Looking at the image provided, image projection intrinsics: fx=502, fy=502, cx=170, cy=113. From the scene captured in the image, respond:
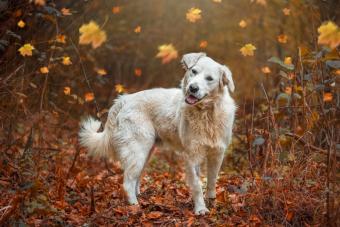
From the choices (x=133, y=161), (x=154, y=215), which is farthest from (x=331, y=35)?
(x=133, y=161)

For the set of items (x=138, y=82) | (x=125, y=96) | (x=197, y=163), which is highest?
(x=125, y=96)

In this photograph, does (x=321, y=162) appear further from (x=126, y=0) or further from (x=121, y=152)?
(x=126, y=0)

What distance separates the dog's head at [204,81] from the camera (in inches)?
185

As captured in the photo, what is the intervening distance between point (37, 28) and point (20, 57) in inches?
17.7

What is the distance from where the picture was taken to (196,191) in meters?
4.72

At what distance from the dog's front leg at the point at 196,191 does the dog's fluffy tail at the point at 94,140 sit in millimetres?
1256

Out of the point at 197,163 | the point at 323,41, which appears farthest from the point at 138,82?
the point at 323,41

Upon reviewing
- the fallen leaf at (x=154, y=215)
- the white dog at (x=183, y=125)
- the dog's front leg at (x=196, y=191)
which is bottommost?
the fallen leaf at (x=154, y=215)

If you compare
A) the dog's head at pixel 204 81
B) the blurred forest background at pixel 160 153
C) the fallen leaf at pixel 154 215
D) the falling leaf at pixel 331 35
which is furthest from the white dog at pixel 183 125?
the falling leaf at pixel 331 35

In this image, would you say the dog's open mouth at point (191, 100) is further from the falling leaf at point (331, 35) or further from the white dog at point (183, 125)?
the falling leaf at point (331, 35)

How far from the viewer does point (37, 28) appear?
21.3 feet

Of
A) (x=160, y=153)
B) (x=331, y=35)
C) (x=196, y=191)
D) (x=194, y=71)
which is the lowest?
(x=160, y=153)

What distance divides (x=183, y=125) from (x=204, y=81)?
542 mm

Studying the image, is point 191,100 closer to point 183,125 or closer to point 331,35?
point 183,125
